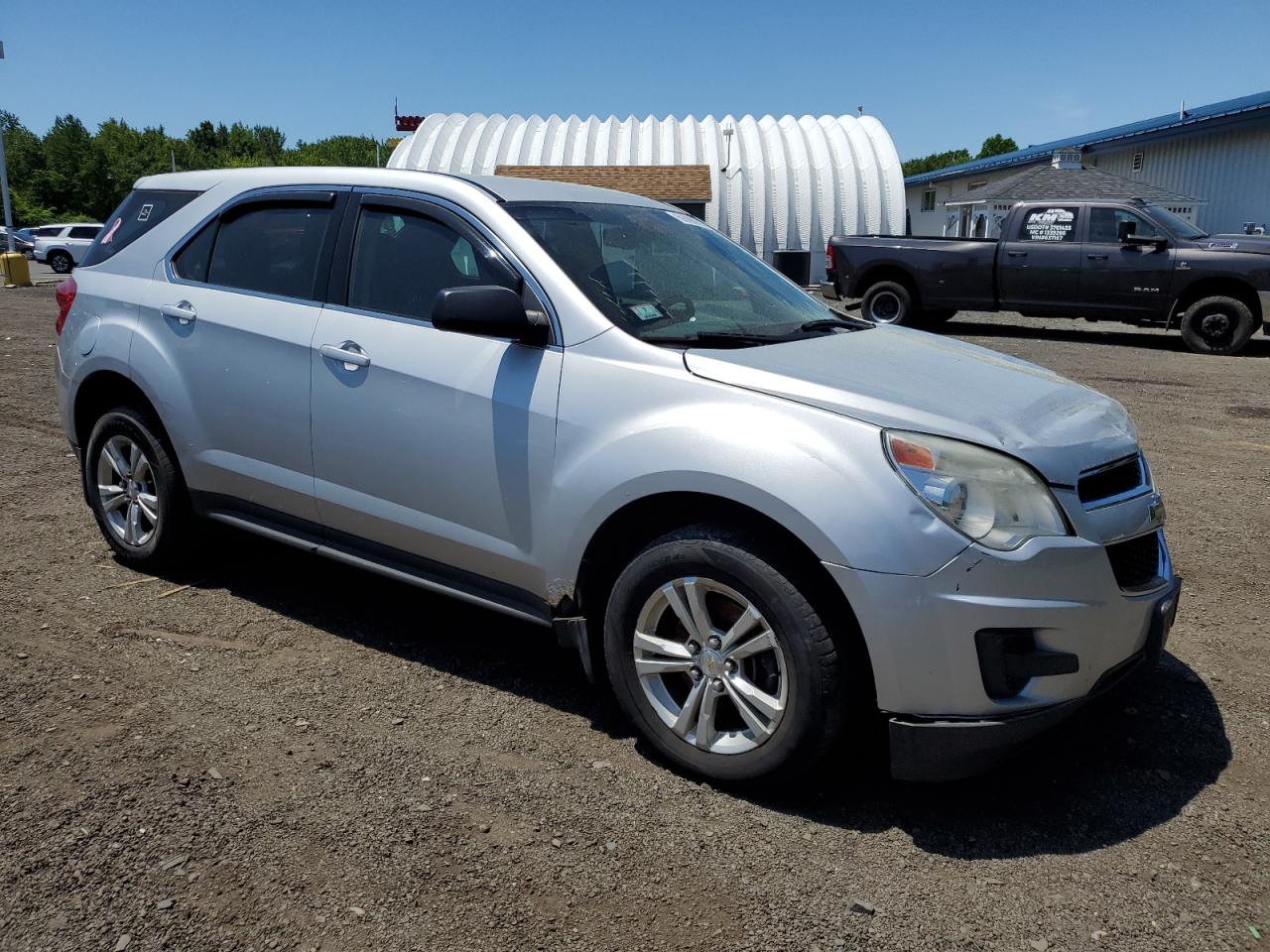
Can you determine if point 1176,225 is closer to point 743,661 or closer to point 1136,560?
point 1136,560

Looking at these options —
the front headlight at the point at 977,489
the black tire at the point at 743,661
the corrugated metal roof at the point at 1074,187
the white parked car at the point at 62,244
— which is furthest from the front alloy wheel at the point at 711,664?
the white parked car at the point at 62,244

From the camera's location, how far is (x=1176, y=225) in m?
14.8

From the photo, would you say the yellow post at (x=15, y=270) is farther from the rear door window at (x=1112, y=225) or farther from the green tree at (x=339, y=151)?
the green tree at (x=339, y=151)

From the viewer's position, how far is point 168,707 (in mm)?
3602

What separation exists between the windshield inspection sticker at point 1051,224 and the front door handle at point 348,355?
1398cm

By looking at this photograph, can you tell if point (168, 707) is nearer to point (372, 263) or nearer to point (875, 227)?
point (372, 263)

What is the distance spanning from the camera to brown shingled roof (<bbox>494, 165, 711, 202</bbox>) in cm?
3156

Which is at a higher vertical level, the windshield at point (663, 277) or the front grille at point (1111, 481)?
the windshield at point (663, 277)

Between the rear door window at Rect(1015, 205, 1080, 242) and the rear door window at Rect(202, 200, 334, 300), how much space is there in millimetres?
13699

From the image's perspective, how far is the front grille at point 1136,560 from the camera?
2904 mm

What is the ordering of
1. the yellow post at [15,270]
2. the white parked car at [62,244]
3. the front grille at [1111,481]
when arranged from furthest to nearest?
1. the white parked car at [62,244]
2. the yellow post at [15,270]
3. the front grille at [1111,481]

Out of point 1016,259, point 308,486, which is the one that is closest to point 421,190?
point 308,486

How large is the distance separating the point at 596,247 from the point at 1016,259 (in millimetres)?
13394

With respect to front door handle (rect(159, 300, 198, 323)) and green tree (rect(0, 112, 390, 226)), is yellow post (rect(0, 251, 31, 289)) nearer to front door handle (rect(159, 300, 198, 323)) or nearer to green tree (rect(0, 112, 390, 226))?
front door handle (rect(159, 300, 198, 323))
